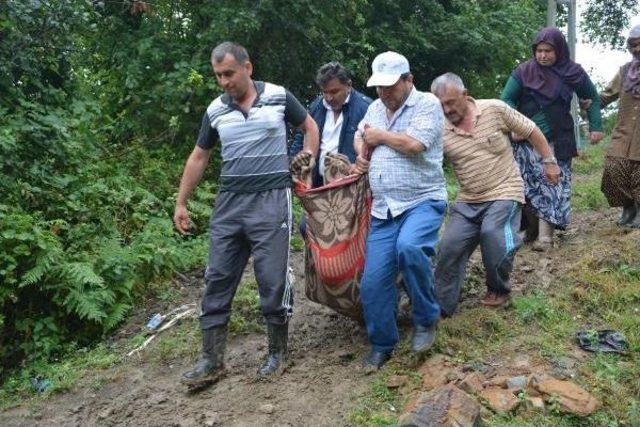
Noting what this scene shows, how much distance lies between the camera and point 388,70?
4.23 metres

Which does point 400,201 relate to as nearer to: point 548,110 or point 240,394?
point 240,394

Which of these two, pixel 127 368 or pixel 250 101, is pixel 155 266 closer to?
pixel 127 368

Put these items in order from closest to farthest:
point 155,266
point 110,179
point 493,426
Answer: point 493,426, point 155,266, point 110,179

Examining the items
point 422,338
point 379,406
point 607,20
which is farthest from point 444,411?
point 607,20

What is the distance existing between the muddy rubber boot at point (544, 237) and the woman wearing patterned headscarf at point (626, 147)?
2.69 feet

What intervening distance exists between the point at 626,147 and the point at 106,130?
5.75 meters

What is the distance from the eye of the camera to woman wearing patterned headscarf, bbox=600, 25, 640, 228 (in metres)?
6.55

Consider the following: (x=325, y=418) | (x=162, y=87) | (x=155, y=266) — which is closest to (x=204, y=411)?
(x=325, y=418)

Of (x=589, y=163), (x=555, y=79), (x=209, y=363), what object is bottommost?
(x=589, y=163)

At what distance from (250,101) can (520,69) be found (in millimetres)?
3063

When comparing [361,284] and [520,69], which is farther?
[520,69]

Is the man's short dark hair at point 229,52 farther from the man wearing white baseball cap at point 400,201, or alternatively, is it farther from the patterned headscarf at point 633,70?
the patterned headscarf at point 633,70

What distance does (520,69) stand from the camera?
21.2ft

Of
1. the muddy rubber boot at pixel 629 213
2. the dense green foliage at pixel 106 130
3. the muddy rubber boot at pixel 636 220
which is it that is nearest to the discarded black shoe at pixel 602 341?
the muddy rubber boot at pixel 636 220
